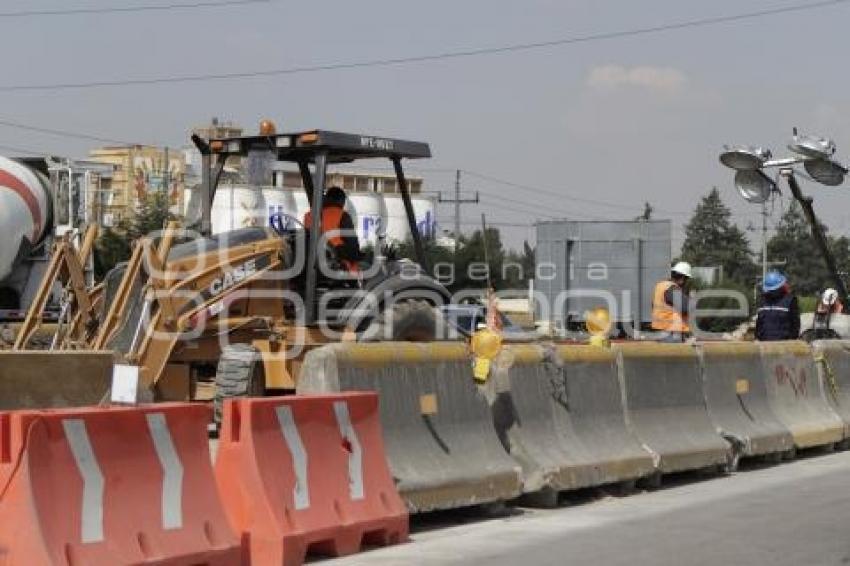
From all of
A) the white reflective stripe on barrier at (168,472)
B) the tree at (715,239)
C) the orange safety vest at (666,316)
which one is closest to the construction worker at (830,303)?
the orange safety vest at (666,316)

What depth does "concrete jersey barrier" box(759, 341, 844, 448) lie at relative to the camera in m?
15.4

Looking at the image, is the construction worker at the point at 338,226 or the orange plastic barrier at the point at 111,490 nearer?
the orange plastic barrier at the point at 111,490

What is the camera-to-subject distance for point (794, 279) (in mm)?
112938

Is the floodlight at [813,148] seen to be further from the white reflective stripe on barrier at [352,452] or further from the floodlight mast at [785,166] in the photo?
the white reflective stripe on barrier at [352,452]

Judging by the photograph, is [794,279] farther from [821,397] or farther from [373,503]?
[373,503]

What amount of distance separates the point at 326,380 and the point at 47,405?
341 cm

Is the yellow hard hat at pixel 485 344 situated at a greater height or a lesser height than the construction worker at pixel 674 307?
lesser

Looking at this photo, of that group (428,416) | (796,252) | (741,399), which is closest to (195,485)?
(428,416)

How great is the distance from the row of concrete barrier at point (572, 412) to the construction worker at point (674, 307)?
0.85 meters

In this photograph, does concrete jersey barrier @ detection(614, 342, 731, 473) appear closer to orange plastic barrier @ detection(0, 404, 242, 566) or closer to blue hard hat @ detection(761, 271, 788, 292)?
blue hard hat @ detection(761, 271, 788, 292)

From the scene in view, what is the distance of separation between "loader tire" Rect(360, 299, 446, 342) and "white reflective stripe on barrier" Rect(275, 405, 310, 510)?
407 cm

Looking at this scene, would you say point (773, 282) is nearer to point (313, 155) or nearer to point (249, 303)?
point (313, 155)

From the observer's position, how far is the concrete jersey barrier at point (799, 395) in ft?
50.7

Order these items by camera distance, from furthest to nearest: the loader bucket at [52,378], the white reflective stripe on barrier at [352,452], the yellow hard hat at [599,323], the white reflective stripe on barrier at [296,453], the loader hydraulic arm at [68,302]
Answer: the yellow hard hat at [599,323], the loader hydraulic arm at [68,302], the loader bucket at [52,378], the white reflective stripe on barrier at [352,452], the white reflective stripe on barrier at [296,453]
